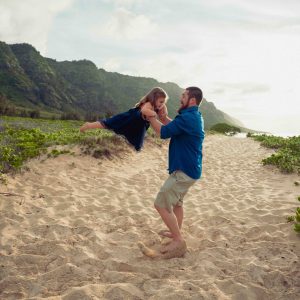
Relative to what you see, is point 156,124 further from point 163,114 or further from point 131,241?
point 131,241

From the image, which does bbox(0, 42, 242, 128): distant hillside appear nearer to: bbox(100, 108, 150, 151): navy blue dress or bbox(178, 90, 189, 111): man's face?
bbox(100, 108, 150, 151): navy blue dress

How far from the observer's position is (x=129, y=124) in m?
5.30

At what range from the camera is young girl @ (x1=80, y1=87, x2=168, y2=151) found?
501cm

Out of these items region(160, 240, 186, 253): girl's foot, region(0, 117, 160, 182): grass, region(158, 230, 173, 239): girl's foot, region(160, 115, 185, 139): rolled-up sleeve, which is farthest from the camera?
region(0, 117, 160, 182): grass

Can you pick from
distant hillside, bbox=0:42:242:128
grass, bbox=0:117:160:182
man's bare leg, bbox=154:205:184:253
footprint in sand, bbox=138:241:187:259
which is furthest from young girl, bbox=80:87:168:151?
distant hillside, bbox=0:42:242:128

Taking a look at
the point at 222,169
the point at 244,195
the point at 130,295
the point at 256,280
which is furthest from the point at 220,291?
the point at 222,169

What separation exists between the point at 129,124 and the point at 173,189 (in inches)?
50.1

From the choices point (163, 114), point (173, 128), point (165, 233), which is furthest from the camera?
point (165, 233)

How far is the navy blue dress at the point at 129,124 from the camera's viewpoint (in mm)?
5266

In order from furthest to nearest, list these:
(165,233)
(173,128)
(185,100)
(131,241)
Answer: (165,233), (131,241), (185,100), (173,128)

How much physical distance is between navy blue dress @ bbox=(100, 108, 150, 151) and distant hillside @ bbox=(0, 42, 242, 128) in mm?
94724

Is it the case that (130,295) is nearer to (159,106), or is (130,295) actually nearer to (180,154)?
(180,154)

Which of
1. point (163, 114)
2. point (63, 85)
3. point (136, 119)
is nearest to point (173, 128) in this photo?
point (163, 114)

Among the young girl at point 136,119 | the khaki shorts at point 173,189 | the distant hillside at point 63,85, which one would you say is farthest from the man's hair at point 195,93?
the distant hillside at point 63,85
